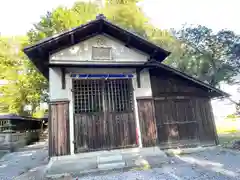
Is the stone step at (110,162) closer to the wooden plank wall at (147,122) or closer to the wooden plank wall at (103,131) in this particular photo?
the wooden plank wall at (103,131)

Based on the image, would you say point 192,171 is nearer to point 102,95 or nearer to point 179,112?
point 179,112

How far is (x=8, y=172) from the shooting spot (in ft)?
19.0

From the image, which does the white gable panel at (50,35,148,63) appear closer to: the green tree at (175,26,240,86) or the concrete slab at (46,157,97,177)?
the concrete slab at (46,157,97,177)

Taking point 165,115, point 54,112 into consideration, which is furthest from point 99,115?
point 165,115

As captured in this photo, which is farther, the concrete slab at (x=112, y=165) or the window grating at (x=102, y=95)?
the window grating at (x=102, y=95)

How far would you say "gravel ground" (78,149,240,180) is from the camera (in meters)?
4.28

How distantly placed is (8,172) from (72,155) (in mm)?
2290

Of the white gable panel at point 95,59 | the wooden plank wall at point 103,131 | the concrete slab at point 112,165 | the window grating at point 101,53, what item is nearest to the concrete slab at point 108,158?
the concrete slab at point 112,165

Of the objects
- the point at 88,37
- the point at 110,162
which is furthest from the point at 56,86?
the point at 110,162

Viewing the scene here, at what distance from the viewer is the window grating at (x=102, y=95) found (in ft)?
19.8

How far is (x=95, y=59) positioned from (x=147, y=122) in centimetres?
280

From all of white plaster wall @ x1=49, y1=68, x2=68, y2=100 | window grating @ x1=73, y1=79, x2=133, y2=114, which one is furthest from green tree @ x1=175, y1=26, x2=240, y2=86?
white plaster wall @ x1=49, y1=68, x2=68, y2=100

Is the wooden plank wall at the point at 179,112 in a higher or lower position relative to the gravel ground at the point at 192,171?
higher

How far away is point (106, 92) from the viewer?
6.19m
